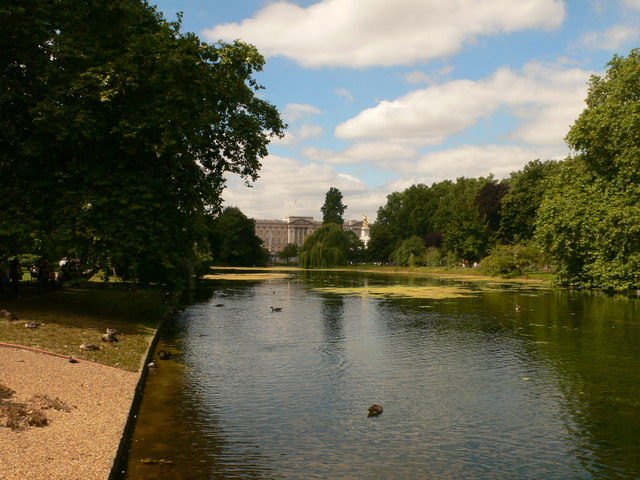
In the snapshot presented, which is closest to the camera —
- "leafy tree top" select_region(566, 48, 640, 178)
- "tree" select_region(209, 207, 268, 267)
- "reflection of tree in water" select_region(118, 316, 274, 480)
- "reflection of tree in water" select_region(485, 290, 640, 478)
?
"reflection of tree in water" select_region(118, 316, 274, 480)

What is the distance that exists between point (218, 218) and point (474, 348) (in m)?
13.9

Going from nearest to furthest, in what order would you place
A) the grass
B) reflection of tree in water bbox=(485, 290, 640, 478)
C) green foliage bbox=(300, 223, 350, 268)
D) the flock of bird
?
reflection of tree in water bbox=(485, 290, 640, 478)
the grass
the flock of bird
green foliage bbox=(300, 223, 350, 268)

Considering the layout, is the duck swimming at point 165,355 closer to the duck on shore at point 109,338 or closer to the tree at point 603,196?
the duck on shore at point 109,338

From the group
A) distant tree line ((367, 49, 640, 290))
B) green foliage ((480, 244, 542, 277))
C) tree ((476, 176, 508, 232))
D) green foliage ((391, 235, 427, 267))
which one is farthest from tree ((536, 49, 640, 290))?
green foliage ((391, 235, 427, 267))

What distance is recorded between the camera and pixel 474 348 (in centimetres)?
2019

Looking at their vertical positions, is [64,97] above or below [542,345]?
above

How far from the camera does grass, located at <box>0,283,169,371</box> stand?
14984mm

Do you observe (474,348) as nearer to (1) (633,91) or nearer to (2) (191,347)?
(2) (191,347)

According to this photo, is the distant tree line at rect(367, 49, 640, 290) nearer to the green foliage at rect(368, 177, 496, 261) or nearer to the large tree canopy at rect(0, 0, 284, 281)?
the green foliage at rect(368, 177, 496, 261)

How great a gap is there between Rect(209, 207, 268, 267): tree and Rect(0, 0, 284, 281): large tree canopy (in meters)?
86.6

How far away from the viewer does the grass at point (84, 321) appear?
15.0 metres

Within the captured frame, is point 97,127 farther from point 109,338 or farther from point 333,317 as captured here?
point 333,317

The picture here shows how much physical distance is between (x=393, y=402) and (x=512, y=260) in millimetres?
58528

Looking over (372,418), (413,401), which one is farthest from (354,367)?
(372,418)
